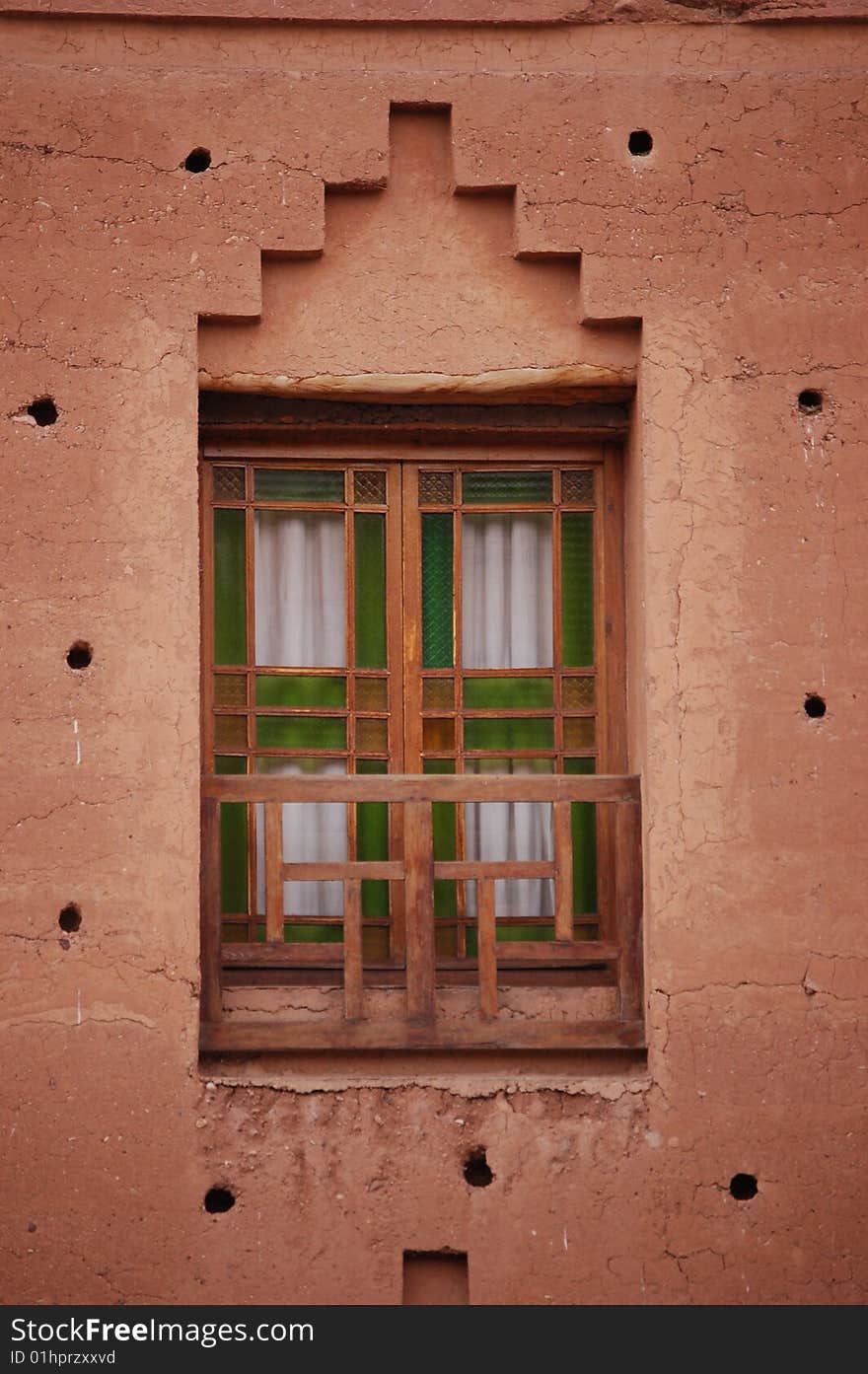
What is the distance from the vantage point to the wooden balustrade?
5520 mm

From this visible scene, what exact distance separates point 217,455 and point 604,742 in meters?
1.58

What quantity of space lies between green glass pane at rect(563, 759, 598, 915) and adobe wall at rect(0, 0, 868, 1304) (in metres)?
0.32

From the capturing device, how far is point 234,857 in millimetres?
5879

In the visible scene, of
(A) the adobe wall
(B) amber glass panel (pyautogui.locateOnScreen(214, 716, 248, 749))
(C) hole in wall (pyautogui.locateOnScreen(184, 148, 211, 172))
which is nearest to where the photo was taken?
(A) the adobe wall

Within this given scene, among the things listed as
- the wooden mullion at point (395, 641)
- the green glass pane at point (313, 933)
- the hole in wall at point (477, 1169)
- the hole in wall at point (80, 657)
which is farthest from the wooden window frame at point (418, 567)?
the hole in wall at point (477, 1169)

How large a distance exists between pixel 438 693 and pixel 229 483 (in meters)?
0.98

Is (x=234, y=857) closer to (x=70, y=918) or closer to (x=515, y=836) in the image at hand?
(x=70, y=918)

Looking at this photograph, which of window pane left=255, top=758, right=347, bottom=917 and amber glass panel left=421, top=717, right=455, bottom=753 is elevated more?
amber glass panel left=421, top=717, right=455, bottom=753

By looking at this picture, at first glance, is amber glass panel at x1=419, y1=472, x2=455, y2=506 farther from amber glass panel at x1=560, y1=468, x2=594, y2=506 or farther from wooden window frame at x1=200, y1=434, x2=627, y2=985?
amber glass panel at x1=560, y1=468, x2=594, y2=506

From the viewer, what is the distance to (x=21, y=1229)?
5.28 metres

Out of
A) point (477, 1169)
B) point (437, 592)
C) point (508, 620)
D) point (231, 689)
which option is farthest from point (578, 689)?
point (477, 1169)

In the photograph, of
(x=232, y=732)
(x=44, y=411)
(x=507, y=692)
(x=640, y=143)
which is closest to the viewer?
(x=44, y=411)

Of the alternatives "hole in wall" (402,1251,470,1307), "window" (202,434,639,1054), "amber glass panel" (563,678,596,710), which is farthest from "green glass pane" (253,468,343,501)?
"hole in wall" (402,1251,470,1307)

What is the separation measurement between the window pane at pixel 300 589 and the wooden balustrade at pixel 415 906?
57cm
